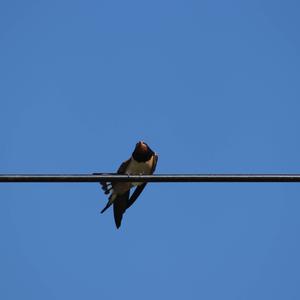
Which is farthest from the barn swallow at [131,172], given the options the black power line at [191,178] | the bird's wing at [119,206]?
the black power line at [191,178]

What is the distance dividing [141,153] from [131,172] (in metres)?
0.29

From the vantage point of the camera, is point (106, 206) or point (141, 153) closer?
point (106, 206)

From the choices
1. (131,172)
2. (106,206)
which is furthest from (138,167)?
(106,206)

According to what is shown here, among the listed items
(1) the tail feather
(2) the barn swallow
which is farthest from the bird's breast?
(1) the tail feather

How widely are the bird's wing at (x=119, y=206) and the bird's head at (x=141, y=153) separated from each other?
19.4 inches

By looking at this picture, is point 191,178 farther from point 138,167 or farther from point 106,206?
point 138,167

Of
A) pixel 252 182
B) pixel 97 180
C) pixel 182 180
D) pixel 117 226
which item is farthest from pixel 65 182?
pixel 117 226

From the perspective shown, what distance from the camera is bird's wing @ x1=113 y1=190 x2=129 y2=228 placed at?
1031 centimetres

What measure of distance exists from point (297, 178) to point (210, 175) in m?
0.60

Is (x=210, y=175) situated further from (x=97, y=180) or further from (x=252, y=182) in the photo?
(x=97, y=180)

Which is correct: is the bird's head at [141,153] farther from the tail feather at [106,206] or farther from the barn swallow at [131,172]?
the tail feather at [106,206]

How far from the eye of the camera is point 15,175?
18.0ft

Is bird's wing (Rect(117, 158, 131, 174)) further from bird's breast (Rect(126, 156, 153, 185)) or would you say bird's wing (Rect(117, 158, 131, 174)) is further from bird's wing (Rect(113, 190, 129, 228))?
bird's wing (Rect(113, 190, 129, 228))

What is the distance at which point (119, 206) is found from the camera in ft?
34.2
